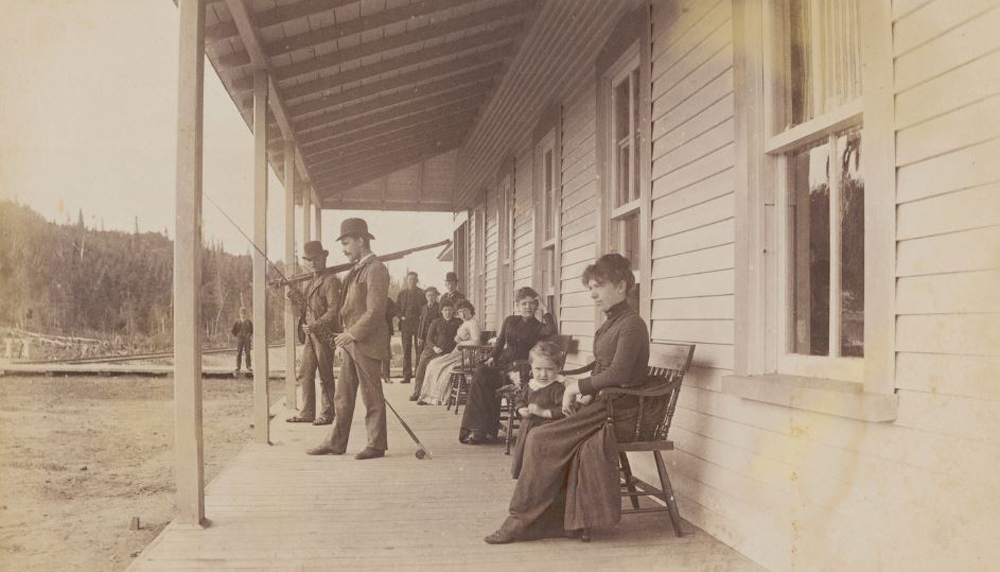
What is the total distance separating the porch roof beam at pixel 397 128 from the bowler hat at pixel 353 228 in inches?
138

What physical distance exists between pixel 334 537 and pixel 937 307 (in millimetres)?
2638

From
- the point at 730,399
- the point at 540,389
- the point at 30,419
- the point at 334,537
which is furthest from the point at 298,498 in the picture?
the point at 30,419

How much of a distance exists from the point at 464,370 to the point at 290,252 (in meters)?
2.17

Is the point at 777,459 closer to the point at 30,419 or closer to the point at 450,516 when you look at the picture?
the point at 450,516

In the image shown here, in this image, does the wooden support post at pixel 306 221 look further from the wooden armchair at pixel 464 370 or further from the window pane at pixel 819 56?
the window pane at pixel 819 56

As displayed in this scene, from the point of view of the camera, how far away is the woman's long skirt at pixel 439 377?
916 centimetres

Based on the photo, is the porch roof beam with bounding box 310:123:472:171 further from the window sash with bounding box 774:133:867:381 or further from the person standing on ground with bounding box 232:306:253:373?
the window sash with bounding box 774:133:867:381

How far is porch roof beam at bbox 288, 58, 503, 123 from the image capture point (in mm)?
7312

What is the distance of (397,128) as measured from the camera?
31.1ft

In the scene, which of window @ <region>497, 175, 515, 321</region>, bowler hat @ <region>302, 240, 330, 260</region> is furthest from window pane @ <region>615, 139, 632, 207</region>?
window @ <region>497, 175, 515, 321</region>

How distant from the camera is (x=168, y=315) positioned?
17375 mm

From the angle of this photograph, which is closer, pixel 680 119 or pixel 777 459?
pixel 777 459

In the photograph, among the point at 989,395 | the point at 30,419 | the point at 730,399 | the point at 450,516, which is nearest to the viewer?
the point at 989,395

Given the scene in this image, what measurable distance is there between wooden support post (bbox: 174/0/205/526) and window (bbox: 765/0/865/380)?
256 cm
